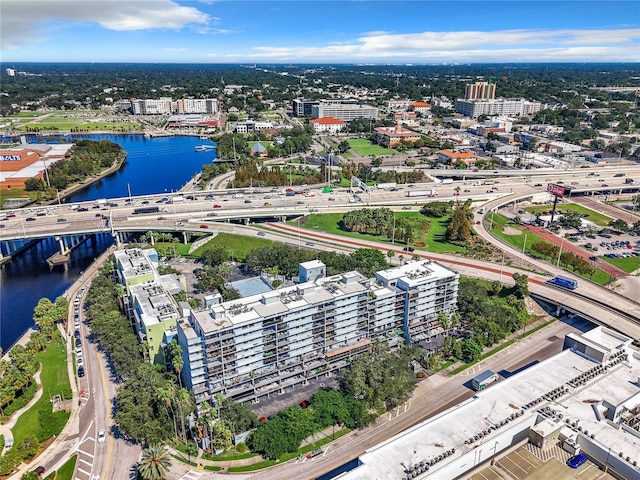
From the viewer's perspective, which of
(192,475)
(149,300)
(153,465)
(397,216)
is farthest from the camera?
(397,216)

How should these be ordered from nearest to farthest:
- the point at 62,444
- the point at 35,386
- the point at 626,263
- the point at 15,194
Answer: the point at 62,444 → the point at 35,386 → the point at 626,263 → the point at 15,194

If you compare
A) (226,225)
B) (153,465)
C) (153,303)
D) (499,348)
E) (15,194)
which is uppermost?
(153,303)

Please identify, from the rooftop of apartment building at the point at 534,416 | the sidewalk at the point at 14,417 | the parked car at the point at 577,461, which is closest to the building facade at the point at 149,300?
the sidewalk at the point at 14,417

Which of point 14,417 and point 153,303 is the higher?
point 153,303

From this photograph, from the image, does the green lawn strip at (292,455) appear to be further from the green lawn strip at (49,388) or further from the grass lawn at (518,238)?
the grass lawn at (518,238)

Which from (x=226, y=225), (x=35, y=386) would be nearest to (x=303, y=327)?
(x=35, y=386)

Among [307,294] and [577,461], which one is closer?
[577,461]

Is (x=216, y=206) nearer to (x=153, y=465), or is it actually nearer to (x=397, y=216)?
(x=397, y=216)
